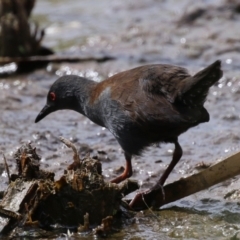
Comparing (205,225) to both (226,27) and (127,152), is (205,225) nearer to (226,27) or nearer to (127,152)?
(127,152)

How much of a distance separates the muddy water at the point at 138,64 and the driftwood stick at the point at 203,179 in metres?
0.14

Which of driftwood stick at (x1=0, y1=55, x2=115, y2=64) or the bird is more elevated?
the bird

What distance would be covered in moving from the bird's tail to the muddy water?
931mm

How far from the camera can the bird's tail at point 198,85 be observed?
19.0 ft

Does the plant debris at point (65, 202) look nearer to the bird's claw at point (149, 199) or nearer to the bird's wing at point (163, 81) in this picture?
the bird's claw at point (149, 199)

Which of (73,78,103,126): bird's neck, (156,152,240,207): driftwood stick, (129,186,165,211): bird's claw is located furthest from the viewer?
(73,78,103,126): bird's neck

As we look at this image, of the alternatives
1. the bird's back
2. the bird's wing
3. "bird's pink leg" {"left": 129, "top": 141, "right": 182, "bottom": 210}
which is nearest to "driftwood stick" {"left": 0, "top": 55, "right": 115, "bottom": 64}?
the bird's back

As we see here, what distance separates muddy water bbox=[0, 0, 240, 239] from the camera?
610cm

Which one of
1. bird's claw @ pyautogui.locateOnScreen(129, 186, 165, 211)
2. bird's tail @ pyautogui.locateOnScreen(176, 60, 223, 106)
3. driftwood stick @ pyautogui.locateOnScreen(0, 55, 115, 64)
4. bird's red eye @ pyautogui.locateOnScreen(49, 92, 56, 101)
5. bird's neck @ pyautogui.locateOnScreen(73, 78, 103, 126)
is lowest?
driftwood stick @ pyautogui.locateOnScreen(0, 55, 115, 64)

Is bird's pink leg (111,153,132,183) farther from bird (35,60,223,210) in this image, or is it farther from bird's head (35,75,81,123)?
bird's head (35,75,81,123)

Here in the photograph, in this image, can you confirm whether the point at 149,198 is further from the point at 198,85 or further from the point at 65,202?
the point at 198,85

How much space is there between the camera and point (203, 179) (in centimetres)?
606

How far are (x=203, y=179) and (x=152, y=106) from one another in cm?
73

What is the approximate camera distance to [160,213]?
6137mm
